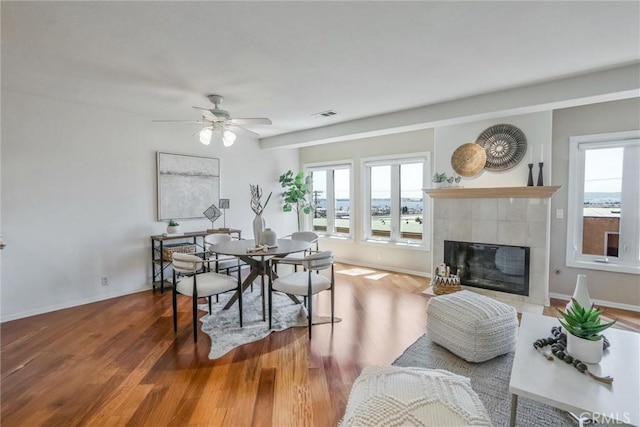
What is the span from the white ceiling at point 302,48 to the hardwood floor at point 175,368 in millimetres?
2463

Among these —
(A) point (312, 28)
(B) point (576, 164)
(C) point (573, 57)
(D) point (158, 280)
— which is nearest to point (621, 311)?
(B) point (576, 164)

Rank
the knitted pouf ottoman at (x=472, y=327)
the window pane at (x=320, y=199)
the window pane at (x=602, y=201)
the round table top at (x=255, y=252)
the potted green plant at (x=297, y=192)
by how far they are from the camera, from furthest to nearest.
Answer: the window pane at (x=320, y=199) < the potted green plant at (x=297, y=192) < the window pane at (x=602, y=201) < the round table top at (x=255, y=252) < the knitted pouf ottoman at (x=472, y=327)

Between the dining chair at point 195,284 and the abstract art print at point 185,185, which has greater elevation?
the abstract art print at point 185,185

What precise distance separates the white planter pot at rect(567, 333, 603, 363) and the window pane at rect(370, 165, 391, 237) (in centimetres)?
391

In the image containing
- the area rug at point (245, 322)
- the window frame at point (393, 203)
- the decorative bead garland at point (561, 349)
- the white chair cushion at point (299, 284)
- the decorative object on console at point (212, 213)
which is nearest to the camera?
the decorative bead garland at point (561, 349)

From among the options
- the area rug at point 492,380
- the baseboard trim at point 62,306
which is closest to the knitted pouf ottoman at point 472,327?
the area rug at point 492,380

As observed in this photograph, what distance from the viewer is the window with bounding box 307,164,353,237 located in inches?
241

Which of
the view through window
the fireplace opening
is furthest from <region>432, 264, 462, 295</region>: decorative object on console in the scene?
the view through window

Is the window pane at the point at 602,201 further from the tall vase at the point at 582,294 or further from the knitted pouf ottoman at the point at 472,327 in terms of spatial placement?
the tall vase at the point at 582,294

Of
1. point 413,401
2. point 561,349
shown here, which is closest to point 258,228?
point 413,401

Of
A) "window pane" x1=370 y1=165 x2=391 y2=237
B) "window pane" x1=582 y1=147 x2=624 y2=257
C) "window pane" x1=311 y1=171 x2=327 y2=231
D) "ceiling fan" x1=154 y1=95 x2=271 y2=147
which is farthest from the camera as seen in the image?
"window pane" x1=311 y1=171 x2=327 y2=231

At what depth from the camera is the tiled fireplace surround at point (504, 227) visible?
371 cm

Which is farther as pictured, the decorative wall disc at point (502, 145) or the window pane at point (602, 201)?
the decorative wall disc at point (502, 145)

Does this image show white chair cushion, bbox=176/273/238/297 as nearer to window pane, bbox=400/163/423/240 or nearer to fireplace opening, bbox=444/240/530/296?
fireplace opening, bbox=444/240/530/296
